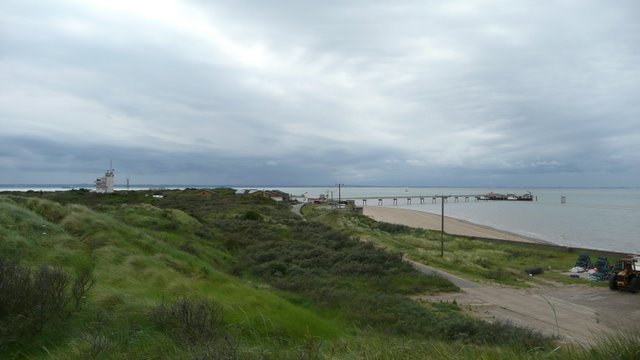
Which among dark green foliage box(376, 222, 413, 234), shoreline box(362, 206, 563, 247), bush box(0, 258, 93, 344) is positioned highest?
bush box(0, 258, 93, 344)

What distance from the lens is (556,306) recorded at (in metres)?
22.1

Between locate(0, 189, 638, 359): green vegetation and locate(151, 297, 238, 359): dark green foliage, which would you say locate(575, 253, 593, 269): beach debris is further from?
locate(151, 297, 238, 359): dark green foliage

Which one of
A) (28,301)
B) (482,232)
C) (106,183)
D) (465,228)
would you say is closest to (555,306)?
(28,301)

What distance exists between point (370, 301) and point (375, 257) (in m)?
10.9

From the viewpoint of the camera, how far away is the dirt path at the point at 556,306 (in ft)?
58.7

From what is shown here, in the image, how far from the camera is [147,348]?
18.3ft

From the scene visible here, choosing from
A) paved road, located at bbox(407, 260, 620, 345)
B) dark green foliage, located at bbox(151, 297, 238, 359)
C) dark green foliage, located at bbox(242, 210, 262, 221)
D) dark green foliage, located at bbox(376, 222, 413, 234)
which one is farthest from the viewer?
dark green foliage, located at bbox(376, 222, 413, 234)

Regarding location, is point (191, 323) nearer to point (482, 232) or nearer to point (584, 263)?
point (584, 263)

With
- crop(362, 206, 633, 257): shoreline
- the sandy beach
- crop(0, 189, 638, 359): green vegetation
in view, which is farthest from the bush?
the sandy beach

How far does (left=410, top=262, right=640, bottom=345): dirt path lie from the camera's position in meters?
17.9

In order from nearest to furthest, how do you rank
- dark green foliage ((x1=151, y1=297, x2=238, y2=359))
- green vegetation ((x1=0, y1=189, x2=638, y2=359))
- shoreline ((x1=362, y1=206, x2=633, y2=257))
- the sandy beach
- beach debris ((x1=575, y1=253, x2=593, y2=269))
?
green vegetation ((x1=0, y1=189, x2=638, y2=359)) < dark green foliage ((x1=151, y1=297, x2=238, y2=359)) < beach debris ((x1=575, y1=253, x2=593, y2=269)) < shoreline ((x1=362, y1=206, x2=633, y2=257)) < the sandy beach

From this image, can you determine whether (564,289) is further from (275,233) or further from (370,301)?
(275,233)

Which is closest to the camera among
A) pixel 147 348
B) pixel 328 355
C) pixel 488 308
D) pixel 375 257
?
pixel 328 355

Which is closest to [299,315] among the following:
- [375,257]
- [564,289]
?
[375,257]
